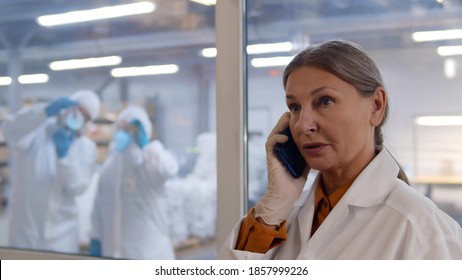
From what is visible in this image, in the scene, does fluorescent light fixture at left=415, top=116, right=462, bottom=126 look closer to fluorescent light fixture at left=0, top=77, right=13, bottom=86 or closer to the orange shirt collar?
the orange shirt collar

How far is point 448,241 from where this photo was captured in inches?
38.2

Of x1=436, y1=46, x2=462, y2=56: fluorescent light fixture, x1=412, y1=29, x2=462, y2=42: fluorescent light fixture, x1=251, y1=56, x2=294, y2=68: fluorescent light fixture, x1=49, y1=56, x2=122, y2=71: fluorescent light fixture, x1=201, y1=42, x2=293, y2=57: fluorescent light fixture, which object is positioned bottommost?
x1=49, y1=56, x2=122, y2=71: fluorescent light fixture

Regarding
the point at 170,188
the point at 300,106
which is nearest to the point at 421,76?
the point at 300,106

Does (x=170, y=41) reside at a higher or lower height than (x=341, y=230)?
higher

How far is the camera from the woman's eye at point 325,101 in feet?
3.53

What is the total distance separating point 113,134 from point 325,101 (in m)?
3.46

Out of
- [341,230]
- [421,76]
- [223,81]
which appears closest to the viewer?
[341,230]

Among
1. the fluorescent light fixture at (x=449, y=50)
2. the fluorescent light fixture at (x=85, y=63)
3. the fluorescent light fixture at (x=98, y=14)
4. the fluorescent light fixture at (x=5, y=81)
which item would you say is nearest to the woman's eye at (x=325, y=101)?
the fluorescent light fixture at (x=449, y=50)

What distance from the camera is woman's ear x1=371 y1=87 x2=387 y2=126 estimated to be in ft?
3.65

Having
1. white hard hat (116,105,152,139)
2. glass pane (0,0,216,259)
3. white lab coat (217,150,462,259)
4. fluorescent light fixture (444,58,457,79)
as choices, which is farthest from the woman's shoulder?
white hard hat (116,105,152,139)

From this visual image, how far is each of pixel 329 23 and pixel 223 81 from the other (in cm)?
51

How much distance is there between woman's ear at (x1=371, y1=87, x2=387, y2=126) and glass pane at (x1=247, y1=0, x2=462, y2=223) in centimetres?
53

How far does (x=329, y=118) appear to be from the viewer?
1076mm
